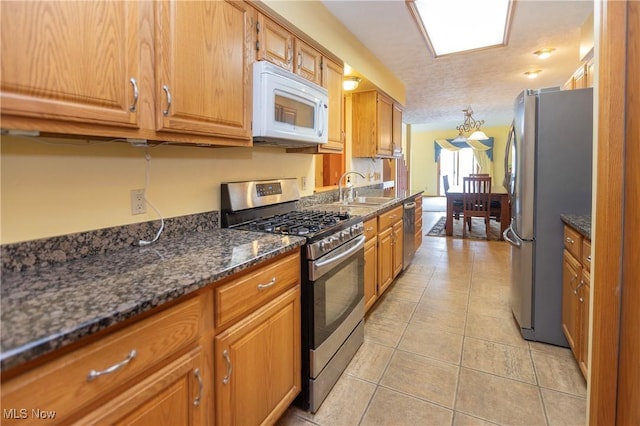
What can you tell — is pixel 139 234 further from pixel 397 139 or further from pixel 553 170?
pixel 397 139

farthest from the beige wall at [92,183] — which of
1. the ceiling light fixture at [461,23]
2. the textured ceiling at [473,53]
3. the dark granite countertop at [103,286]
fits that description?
the ceiling light fixture at [461,23]

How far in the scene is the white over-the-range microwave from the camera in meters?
1.73

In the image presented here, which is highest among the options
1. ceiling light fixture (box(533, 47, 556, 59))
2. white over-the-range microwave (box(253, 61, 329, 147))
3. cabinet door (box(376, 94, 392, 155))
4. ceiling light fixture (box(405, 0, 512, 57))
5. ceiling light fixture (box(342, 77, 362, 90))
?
ceiling light fixture (box(533, 47, 556, 59))

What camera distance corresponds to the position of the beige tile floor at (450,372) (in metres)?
1.64

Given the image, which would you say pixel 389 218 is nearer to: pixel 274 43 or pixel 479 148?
pixel 274 43

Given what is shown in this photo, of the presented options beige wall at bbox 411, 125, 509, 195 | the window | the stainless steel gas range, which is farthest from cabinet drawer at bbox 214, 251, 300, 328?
the window

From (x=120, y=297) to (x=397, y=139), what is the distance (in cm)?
413

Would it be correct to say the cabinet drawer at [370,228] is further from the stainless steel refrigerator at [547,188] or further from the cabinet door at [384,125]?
the cabinet door at [384,125]

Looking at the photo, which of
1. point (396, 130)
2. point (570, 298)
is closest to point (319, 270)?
point (570, 298)

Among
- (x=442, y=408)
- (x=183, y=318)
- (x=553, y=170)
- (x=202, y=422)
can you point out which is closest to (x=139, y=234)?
(x=183, y=318)

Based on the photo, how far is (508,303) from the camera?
2.96 meters

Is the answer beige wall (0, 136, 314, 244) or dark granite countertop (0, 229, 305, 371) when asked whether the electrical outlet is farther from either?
dark granite countertop (0, 229, 305, 371)

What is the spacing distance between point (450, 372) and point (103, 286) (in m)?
1.89

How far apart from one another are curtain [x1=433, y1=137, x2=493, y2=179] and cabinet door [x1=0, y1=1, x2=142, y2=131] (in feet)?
34.6
